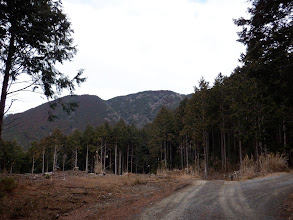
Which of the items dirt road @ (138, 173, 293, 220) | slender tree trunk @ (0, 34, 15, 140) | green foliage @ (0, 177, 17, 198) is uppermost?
slender tree trunk @ (0, 34, 15, 140)

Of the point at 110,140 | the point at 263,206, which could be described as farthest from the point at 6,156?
the point at 263,206

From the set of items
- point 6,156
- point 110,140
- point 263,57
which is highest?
point 263,57

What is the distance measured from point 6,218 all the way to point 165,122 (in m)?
36.5

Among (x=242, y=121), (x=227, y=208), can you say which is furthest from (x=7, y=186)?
(x=242, y=121)

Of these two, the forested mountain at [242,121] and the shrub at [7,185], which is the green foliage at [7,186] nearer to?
the shrub at [7,185]

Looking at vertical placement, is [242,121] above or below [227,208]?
above

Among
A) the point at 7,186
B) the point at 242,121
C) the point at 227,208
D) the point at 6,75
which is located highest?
the point at 6,75

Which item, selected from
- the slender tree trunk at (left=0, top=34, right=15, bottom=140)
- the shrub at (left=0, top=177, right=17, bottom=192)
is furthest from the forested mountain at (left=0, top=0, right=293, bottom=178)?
the shrub at (left=0, top=177, right=17, bottom=192)

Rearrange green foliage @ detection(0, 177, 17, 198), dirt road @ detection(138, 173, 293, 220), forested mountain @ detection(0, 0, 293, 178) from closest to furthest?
dirt road @ detection(138, 173, 293, 220)
forested mountain @ detection(0, 0, 293, 178)
green foliage @ detection(0, 177, 17, 198)

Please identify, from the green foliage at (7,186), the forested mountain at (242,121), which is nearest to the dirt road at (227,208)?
the forested mountain at (242,121)

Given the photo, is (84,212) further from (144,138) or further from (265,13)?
(144,138)

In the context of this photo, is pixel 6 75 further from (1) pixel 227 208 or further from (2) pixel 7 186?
(1) pixel 227 208

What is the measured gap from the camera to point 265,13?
221 inches

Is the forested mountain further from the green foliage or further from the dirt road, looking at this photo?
the dirt road
